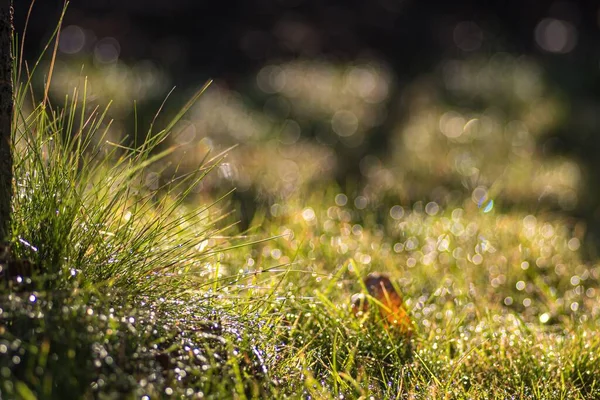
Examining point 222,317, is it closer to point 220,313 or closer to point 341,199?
point 220,313

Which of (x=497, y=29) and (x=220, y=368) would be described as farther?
(x=497, y=29)

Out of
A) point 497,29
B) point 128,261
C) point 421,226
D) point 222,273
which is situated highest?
point 128,261

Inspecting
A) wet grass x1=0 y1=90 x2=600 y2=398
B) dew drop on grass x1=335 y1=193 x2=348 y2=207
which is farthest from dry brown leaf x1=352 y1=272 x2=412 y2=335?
dew drop on grass x1=335 y1=193 x2=348 y2=207

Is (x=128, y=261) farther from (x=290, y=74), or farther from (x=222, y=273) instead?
(x=290, y=74)

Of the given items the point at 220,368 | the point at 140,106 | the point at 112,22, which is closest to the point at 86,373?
the point at 220,368

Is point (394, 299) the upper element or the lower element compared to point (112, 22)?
upper

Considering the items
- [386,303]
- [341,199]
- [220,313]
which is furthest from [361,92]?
[220,313]
